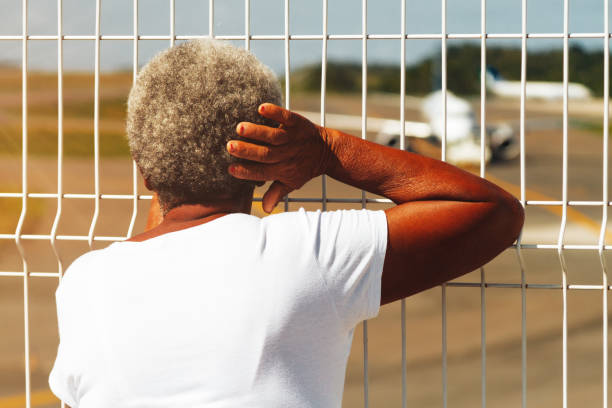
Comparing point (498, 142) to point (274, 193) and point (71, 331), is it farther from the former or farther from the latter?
point (71, 331)

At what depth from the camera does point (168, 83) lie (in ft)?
5.40

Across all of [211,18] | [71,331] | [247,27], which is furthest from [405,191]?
[211,18]

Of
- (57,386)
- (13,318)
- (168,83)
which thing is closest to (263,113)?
(168,83)

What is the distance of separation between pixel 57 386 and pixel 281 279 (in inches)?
23.9

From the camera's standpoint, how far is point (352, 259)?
1.58 m

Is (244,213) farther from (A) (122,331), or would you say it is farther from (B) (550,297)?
(B) (550,297)

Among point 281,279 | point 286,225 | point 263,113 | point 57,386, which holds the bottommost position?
point 57,386

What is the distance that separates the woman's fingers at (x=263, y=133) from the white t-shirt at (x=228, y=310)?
0.19 metres

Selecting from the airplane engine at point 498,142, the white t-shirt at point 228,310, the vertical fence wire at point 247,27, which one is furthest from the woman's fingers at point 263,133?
the airplane engine at point 498,142

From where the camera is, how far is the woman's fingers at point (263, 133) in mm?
1630

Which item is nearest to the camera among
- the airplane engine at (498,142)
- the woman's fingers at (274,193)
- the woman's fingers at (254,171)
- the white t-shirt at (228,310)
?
the white t-shirt at (228,310)

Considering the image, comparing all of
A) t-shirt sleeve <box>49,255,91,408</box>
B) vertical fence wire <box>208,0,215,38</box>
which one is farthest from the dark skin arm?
vertical fence wire <box>208,0,215,38</box>

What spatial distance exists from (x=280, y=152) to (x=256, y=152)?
0.10 m

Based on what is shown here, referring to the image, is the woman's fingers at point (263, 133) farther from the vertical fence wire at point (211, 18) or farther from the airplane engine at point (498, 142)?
the airplane engine at point (498, 142)
